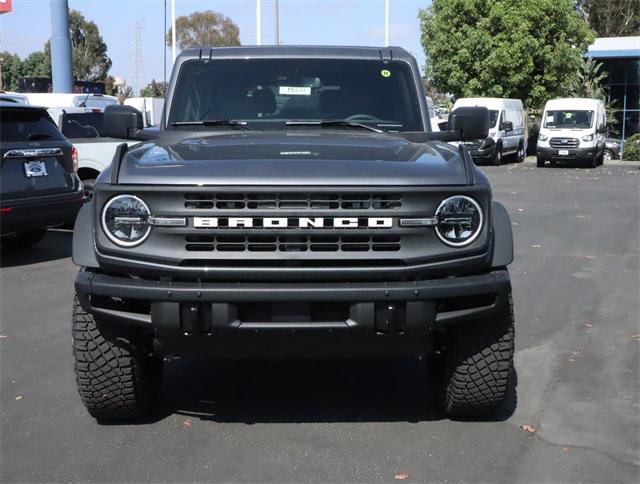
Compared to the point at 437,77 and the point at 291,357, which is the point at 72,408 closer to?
the point at 291,357

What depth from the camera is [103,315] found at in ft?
12.4

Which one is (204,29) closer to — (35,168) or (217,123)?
(35,168)

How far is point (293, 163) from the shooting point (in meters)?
3.82

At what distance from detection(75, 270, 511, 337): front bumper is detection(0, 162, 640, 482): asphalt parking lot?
0.70 meters

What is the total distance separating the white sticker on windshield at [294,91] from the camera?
5.21 metres

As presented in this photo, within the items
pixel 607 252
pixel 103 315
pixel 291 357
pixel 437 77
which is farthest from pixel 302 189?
pixel 437 77

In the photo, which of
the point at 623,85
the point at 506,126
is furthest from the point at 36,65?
the point at 506,126

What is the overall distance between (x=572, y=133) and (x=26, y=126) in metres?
22.2

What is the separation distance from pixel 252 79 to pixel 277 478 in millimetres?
2626

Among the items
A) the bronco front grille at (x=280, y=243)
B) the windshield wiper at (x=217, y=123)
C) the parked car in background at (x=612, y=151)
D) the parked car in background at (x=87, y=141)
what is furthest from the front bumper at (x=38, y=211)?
the parked car in background at (x=612, y=151)

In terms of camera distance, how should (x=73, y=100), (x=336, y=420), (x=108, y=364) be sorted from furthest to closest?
(x=73, y=100) < (x=336, y=420) < (x=108, y=364)

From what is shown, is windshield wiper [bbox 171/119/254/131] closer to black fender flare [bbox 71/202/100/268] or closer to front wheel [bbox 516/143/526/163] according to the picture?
black fender flare [bbox 71/202/100/268]

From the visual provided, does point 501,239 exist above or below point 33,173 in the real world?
above

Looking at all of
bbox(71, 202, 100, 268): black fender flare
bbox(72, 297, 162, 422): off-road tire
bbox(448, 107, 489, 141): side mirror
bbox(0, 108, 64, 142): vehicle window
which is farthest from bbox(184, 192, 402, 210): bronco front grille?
bbox(0, 108, 64, 142): vehicle window
